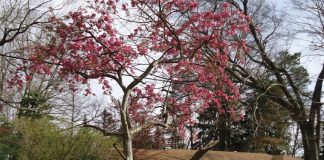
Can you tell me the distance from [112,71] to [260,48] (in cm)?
814

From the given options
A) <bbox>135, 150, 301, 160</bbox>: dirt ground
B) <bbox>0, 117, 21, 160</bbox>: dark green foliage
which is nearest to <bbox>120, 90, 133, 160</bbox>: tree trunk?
<bbox>135, 150, 301, 160</bbox>: dirt ground

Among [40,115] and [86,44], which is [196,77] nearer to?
[86,44]

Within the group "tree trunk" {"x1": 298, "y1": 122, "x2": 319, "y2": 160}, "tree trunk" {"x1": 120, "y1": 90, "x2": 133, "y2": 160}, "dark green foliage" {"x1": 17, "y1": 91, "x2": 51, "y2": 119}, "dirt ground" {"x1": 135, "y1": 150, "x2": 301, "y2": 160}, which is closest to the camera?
"tree trunk" {"x1": 120, "y1": 90, "x2": 133, "y2": 160}

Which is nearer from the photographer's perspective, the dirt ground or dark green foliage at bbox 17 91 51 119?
dark green foliage at bbox 17 91 51 119

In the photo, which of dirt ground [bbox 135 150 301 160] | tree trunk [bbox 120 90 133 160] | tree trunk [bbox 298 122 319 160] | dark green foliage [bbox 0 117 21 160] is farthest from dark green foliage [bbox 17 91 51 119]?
tree trunk [bbox 298 122 319 160]

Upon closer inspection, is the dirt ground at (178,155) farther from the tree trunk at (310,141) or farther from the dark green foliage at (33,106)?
the dark green foliage at (33,106)

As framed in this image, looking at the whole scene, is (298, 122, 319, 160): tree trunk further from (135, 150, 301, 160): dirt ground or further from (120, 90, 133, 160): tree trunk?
(120, 90, 133, 160): tree trunk

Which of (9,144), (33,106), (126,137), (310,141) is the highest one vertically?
(33,106)

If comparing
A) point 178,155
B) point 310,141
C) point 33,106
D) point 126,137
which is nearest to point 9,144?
point 33,106

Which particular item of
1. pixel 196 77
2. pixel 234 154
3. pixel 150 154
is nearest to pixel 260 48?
pixel 234 154

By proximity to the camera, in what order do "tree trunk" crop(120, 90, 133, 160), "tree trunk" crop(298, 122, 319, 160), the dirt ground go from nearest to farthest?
1. "tree trunk" crop(120, 90, 133, 160)
2. the dirt ground
3. "tree trunk" crop(298, 122, 319, 160)

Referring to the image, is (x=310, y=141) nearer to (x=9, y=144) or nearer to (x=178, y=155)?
(x=178, y=155)

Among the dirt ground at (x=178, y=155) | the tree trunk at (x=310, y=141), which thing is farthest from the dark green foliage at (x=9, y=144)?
the tree trunk at (x=310, y=141)

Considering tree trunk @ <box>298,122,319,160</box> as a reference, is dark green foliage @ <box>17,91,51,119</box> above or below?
above
